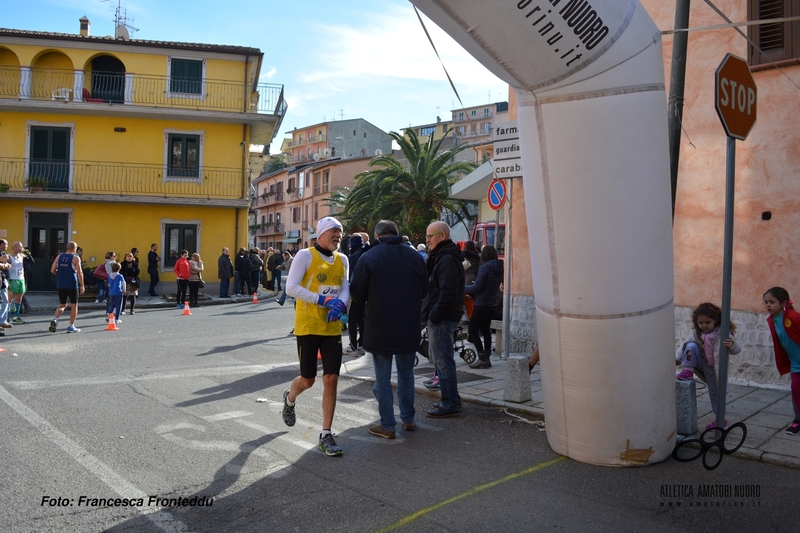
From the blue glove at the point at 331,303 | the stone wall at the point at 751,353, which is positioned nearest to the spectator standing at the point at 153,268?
the stone wall at the point at 751,353

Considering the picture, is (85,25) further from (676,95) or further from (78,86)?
(676,95)

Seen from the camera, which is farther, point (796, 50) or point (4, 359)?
point (4, 359)

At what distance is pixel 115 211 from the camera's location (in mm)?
27094

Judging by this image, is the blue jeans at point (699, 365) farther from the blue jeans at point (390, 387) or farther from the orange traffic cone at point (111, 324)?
the orange traffic cone at point (111, 324)

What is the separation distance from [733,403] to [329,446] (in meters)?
4.62

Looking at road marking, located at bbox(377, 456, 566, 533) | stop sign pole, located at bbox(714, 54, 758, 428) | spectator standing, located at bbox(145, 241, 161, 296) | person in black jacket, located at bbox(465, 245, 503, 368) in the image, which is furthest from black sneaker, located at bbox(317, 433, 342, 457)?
spectator standing, located at bbox(145, 241, 161, 296)

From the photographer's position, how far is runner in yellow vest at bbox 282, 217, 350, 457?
17.9 feet

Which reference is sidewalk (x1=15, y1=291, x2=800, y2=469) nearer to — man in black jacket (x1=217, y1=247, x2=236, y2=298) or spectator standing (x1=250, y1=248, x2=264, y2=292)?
man in black jacket (x1=217, y1=247, x2=236, y2=298)

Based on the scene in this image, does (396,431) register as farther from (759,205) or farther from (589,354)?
(759,205)

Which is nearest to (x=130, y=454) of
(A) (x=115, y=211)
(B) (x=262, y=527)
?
(B) (x=262, y=527)

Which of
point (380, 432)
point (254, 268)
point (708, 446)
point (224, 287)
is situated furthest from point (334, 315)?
point (254, 268)

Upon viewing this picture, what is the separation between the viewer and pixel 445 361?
22.6 feet

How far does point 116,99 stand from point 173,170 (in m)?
3.94

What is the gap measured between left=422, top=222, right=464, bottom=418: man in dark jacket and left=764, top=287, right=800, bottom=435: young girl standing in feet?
9.56
